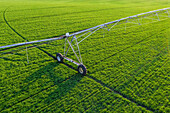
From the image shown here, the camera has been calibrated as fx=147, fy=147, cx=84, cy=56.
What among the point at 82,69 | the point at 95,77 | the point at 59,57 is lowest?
the point at 95,77

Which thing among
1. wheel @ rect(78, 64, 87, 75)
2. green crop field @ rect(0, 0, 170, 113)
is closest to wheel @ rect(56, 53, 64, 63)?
green crop field @ rect(0, 0, 170, 113)

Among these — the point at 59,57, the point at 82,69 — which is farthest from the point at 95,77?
the point at 59,57

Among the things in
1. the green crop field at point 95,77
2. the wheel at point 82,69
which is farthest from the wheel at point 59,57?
the wheel at point 82,69

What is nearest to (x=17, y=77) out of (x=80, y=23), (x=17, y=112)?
(x=17, y=112)

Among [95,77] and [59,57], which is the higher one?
[59,57]

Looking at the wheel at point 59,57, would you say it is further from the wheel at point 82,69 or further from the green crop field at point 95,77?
the wheel at point 82,69

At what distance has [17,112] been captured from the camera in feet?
24.2

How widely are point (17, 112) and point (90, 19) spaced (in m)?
18.2

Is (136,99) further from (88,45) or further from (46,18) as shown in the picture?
(46,18)

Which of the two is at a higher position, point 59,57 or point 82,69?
point 59,57

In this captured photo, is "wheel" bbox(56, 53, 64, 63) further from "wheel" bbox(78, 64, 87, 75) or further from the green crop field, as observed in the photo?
"wheel" bbox(78, 64, 87, 75)

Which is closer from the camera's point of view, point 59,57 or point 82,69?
point 82,69

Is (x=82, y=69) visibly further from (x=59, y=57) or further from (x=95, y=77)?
(x=59, y=57)

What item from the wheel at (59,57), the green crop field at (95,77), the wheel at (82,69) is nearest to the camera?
the green crop field at (95,77)
